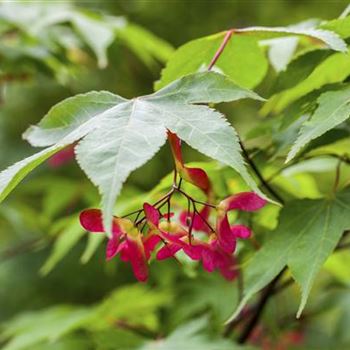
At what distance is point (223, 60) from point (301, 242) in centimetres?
26

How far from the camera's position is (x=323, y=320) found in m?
2.96

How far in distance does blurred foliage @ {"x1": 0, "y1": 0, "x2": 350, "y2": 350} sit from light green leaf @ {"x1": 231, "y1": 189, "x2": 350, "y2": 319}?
2 centimetres

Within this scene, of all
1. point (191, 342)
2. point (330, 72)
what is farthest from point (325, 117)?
point (191, 342)

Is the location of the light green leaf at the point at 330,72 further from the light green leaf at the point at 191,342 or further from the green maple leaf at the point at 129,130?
the light green leaf at the point at 191,342

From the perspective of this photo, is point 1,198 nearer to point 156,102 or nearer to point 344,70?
point 156,102

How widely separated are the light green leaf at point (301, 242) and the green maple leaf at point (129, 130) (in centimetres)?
13

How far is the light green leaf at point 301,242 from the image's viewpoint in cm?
68

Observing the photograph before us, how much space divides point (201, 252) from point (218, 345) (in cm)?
37

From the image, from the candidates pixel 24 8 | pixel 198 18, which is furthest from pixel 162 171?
pixel 24 8

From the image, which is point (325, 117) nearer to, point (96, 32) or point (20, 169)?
point (20, 169)

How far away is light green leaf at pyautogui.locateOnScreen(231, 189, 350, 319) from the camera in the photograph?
2.23ft

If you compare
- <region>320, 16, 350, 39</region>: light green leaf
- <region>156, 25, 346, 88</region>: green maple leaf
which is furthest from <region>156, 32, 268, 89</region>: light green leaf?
<region>320, 16, 350, 39</region>: light green leaf

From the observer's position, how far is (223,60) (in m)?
0.84

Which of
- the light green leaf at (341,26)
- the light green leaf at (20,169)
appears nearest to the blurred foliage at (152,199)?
the light green leaf at (341,26)
